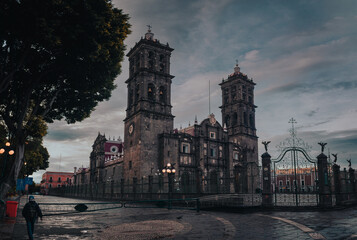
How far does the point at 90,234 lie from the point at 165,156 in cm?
3328

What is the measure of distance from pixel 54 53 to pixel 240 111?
47.4 metres

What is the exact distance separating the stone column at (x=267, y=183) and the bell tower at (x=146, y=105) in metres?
25.5

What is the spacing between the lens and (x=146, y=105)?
44.5m

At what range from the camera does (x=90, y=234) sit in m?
10.1

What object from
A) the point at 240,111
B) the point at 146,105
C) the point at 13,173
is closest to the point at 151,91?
the point at 146,105

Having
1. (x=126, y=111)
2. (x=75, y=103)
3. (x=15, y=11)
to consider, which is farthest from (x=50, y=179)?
(x=15, y=11)

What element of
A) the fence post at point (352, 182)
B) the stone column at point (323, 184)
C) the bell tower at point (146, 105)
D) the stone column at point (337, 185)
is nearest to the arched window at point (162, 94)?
the bell tower at point (146, 105)

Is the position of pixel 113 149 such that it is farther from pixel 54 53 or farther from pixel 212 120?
pixel 54 53

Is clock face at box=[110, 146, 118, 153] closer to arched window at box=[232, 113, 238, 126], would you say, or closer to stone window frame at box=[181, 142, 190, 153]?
stone window frame at box=[181, 142, 190, 153]

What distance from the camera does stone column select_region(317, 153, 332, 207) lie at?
17328 mm

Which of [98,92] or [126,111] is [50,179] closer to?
[126,111]

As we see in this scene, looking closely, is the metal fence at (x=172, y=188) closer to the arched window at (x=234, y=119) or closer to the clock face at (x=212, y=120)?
the clock face at (x=212, y=120)

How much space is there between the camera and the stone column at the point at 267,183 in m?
17.9

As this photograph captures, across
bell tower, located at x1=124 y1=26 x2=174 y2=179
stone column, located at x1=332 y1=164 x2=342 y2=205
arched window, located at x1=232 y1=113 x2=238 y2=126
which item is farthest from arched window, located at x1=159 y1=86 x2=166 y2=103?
stone column, located at x1=332 y1=164 x2=342 y2=205
